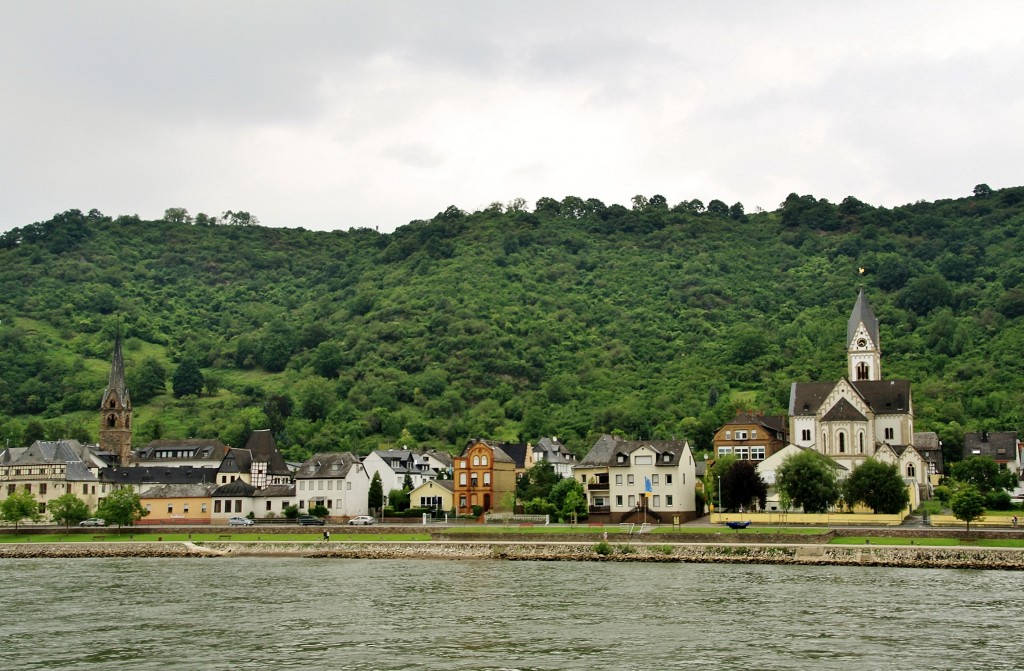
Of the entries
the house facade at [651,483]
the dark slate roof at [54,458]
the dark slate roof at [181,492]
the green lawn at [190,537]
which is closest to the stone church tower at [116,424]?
the dark slate roof at [54,458]

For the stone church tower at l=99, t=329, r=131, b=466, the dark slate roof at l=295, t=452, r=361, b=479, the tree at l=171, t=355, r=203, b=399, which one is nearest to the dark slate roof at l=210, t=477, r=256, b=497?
the dark slate roof at l=295, t=452, r=361, b=479

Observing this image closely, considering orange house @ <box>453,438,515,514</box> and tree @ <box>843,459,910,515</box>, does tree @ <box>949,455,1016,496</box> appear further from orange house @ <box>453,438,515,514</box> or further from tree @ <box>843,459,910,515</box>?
orange house @ <box>453,438,515,514</box>

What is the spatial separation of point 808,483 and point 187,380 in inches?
4373

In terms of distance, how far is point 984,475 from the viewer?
95.6m

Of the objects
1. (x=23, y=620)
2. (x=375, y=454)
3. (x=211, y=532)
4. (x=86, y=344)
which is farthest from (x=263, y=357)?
(x=23, y=620)

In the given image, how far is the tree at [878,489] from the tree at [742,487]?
21.0 feet

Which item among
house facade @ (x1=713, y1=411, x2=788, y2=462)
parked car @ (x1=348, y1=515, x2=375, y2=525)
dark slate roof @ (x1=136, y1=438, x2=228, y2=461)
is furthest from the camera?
dark slate roof @ (x1=136, y1=438, x2=228, y2=461)

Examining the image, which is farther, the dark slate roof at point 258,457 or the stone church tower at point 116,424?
the stone church tower at point 116,424

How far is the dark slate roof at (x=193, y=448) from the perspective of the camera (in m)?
119

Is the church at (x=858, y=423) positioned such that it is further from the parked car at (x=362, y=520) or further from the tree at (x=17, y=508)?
the tree at (x=17, y=508)

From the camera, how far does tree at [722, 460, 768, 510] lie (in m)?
85.8

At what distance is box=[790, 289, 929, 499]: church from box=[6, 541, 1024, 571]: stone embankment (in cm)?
3590

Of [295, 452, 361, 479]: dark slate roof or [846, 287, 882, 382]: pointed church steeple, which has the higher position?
[846, 287, 882, 382]: pointed church steeple

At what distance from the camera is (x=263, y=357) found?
7352 inches
